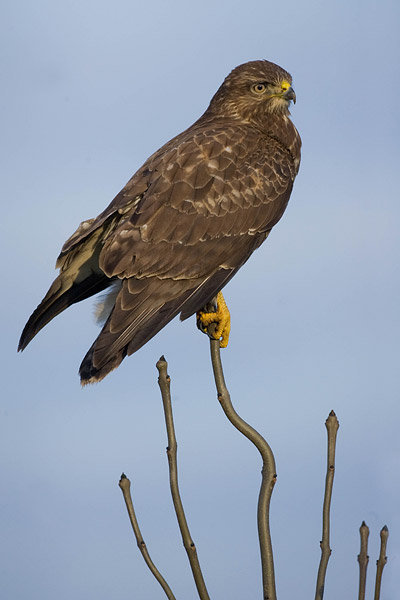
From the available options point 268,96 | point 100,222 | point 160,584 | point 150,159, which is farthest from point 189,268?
point 160,584

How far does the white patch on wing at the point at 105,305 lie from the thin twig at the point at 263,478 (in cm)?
196

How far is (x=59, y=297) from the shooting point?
6262 mm

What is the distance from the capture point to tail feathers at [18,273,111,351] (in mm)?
6070

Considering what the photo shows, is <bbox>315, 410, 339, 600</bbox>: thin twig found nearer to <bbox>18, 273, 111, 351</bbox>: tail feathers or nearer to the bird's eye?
<bbox>18, 273, 111, 351</bbox>: tail feathers

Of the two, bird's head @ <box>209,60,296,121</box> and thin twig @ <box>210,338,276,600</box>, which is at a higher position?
bird's head @ <box>209,60,296,121</box>

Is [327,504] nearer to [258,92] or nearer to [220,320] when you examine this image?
[220,320]

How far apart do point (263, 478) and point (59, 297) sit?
2329mm

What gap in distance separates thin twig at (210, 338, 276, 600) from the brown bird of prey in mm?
1153

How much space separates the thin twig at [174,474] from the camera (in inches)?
164

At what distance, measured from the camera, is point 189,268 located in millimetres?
6234

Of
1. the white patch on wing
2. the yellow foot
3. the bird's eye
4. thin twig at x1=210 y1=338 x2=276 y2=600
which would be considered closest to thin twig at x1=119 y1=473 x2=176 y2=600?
thin twig at x1=210 y1=338 x2=276 y2=600

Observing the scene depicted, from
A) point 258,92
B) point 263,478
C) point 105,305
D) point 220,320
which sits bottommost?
point 263,478

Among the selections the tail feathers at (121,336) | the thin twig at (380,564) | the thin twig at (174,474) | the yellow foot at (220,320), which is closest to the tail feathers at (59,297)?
the tail feathers at (121,336)

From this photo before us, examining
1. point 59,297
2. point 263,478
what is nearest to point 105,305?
point 59,297
